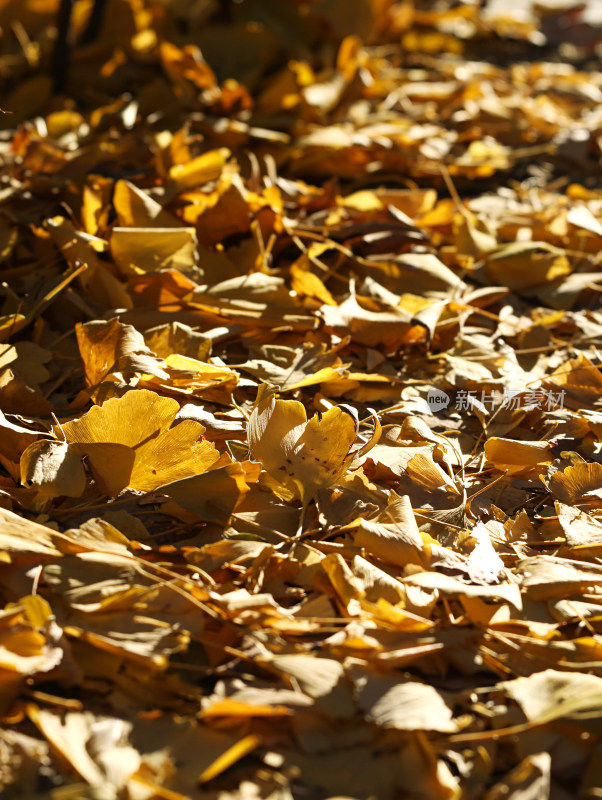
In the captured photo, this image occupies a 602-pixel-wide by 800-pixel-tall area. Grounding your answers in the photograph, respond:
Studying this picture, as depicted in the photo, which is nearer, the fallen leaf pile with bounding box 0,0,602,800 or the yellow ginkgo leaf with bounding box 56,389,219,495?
the fallen leaf pile with bounding box 0,0,602,800

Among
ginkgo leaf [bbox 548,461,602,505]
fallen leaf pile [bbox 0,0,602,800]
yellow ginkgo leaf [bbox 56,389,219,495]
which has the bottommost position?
ginkgo leaf [bbox 548,461,602,505]

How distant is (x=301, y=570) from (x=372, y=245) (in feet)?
1.71

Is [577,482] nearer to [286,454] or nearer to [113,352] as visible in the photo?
[286,454]

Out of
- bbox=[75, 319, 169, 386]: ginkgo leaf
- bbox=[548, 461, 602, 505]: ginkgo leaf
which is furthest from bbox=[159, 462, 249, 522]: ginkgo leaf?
bbox=[548, 461, 602, 505]: ginkgo leaf

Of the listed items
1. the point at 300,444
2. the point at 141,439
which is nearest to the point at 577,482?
the point at 300,444

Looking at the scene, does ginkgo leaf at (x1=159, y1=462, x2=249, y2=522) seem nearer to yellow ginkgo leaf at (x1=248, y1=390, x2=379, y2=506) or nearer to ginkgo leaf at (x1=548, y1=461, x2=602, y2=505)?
yellow ginkgo leaf at (x1=248, y1=390, x2=379, y2=506)

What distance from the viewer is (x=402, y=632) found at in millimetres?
496

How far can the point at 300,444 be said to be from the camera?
0.61 m

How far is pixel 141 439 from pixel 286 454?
0.11 meters

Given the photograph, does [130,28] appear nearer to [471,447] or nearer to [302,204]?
[302,204]

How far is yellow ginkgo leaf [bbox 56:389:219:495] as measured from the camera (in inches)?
23.0

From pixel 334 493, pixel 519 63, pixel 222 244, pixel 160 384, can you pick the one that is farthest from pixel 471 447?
pixel 519 63

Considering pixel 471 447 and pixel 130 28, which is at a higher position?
pixel 130 28

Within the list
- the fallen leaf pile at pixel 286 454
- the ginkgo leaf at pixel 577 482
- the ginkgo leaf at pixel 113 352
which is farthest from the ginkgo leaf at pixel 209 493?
the ginkgo leaf at pixel 577 482
